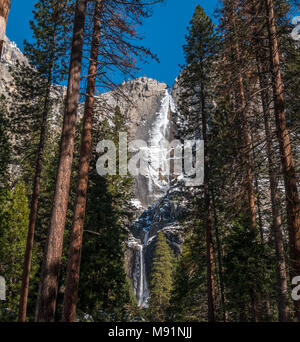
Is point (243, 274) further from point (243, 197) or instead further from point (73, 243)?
point (73, 243)

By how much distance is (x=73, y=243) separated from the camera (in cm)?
714

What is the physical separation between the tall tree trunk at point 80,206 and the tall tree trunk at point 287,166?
167 inches

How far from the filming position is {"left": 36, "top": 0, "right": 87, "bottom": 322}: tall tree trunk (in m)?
5.36

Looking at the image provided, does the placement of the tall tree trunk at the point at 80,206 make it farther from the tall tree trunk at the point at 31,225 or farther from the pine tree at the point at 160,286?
the pine tree at the point at 160,286

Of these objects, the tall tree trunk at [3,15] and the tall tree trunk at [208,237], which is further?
the tall tree trunk at [208,237]

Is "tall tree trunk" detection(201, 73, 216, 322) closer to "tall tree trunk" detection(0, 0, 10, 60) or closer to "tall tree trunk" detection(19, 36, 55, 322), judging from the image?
"tall tree trunk" detection(19, 36, 55, 322)

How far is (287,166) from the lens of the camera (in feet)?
21.0

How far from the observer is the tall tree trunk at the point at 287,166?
594cm

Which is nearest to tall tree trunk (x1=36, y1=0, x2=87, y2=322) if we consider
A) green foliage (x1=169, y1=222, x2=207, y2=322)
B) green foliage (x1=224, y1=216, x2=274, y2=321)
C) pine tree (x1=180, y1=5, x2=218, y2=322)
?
green foliage (x1=224, y1=216, x2=274, y2=321)

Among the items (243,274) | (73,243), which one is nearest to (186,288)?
(243,274)

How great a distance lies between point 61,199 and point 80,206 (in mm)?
1586

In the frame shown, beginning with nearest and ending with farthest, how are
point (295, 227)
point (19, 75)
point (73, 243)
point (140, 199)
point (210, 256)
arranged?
1. point (295, 227)
2. point (73, 243)
3. point (210, 256)
4. point (19, 75)
5. point (140, 199)

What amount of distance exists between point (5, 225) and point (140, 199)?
269ft

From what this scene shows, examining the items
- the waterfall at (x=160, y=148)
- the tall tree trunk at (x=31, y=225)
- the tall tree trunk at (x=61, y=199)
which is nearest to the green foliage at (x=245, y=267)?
the tall tree trunk at (x=61, y=199)
